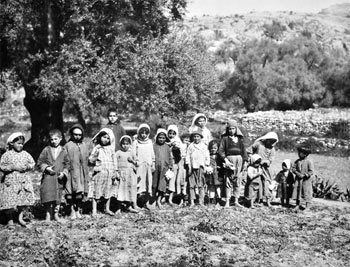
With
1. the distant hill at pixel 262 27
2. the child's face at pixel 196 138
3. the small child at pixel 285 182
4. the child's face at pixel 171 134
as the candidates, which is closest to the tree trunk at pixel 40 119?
the child's face at pixel 171 134

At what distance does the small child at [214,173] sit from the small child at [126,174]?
1.81 metres

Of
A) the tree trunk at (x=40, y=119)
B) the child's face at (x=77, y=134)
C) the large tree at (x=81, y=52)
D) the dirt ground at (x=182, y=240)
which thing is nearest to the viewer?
the dirt ground at (x=182, y=240)

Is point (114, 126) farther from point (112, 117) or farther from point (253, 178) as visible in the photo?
point (253, 178)

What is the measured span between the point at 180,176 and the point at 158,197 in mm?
734

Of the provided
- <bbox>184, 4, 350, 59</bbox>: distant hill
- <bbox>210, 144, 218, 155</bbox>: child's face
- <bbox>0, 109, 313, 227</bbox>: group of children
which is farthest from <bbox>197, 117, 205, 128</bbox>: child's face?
<bbox>184, 4, 350, 59</bbox>: distant hill

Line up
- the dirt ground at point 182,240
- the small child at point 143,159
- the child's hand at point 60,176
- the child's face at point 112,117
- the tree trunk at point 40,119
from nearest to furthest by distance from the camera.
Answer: the dirt ground at point 182,240 → the child's hand at point 60,176 → the small child at point 143,159 → the child's face at point 112,117 → the tree trunk at point 40,119

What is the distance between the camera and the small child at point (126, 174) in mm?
7902

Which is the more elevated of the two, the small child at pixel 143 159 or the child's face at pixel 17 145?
the child's face at pixel 17 145

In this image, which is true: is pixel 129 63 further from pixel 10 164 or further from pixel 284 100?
pixel 284 100

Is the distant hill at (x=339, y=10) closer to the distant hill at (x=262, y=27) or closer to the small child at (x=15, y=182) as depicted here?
the distant hill at (x=262, y=27)

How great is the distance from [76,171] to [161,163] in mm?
1999

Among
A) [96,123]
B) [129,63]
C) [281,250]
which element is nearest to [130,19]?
[129,63]

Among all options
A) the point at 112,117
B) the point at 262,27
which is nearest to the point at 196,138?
the point at 112,117

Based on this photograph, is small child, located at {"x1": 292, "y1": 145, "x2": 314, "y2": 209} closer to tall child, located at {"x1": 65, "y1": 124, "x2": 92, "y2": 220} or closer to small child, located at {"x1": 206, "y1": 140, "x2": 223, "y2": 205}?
small child, located at {"x1": 206, "y1": 140, "x2": 223, "y2": 205}
